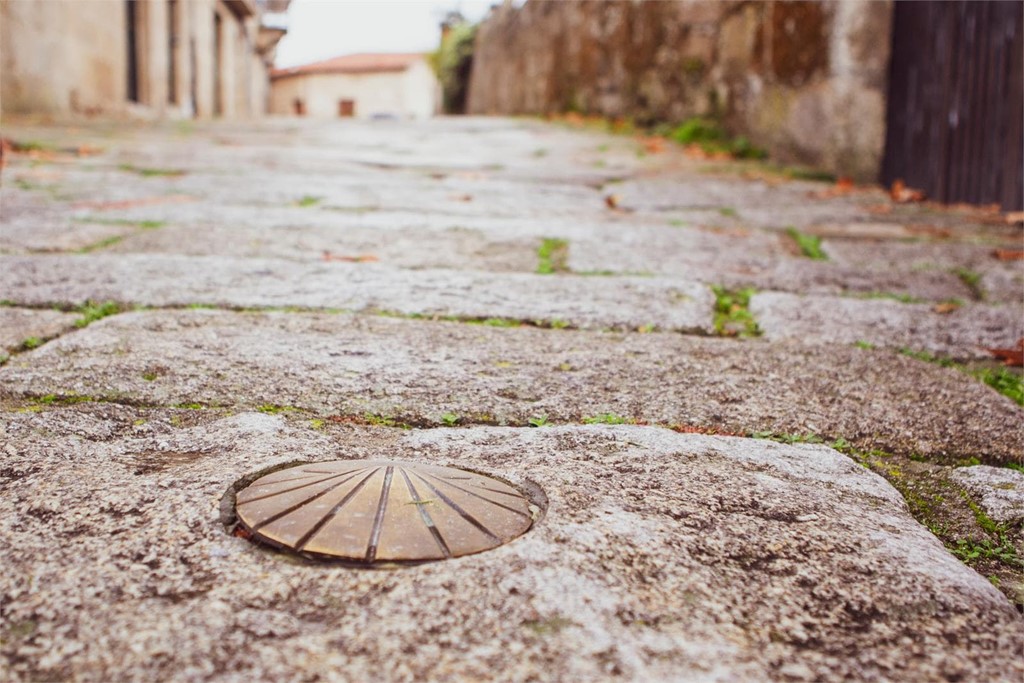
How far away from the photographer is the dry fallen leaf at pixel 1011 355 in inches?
66.3

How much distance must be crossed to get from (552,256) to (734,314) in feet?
2.34

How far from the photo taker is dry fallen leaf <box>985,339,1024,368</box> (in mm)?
1685

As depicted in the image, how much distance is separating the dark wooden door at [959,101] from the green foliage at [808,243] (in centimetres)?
110

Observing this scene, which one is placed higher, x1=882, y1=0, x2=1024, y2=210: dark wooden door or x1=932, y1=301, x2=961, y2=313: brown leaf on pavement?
x1=882, y1=0, x2=1024, y2=210: dark wooden door

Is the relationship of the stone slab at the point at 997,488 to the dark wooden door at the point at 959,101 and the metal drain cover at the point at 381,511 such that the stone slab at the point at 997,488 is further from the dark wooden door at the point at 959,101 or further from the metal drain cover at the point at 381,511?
the dark wooden door at the point at 959,101

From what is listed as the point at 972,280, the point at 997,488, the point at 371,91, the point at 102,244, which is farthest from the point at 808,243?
the point at 371,91

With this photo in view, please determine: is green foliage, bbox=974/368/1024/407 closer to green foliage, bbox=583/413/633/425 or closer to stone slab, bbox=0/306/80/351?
green foliage, bbox=583/413/633/425

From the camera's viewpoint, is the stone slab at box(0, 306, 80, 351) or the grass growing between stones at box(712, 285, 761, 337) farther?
the grass growing between stones at box(712, 285, 761, 337)

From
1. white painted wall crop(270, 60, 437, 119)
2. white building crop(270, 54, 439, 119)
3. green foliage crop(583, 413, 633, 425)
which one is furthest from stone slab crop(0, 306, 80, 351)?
white painted wall crop(270, 60, 437, 119)

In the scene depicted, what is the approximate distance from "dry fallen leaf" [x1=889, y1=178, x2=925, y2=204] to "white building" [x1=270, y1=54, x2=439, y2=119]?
34648 mm

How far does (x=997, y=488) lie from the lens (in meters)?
1.07

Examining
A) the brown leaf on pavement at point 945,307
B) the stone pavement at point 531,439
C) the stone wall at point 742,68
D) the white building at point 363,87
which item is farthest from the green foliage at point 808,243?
the white building at point 363,87

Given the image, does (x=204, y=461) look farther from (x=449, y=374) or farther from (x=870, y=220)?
(x=870, y=220)

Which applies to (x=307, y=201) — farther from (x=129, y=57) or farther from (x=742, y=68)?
(x=129, y=57)
